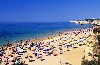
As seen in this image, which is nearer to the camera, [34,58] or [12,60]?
[12,60]

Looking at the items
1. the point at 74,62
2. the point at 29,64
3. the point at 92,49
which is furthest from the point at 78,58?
the point at 92,49

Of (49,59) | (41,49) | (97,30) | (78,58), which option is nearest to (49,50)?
(41,49)

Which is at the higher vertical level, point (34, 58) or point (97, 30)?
point (97, 30)

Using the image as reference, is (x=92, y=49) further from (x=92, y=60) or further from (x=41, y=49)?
(x=41, y=49)

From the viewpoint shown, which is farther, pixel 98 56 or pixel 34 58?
pixel 34 58

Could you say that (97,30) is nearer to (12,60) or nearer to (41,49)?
(12,60)

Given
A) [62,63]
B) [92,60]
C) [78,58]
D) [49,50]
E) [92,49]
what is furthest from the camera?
[49,50]

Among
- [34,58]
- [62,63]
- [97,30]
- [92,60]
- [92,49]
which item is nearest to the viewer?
[92,60]

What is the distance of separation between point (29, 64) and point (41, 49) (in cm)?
737

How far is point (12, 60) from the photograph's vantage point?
77.4 ft

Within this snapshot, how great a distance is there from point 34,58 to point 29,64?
9.07 ft

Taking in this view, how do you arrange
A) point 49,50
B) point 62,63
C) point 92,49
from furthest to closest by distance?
1. point 49,50
2. point 62,63
3. point 92,49

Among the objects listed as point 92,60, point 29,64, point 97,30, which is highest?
point 97,30

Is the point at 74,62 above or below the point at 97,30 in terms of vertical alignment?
below
